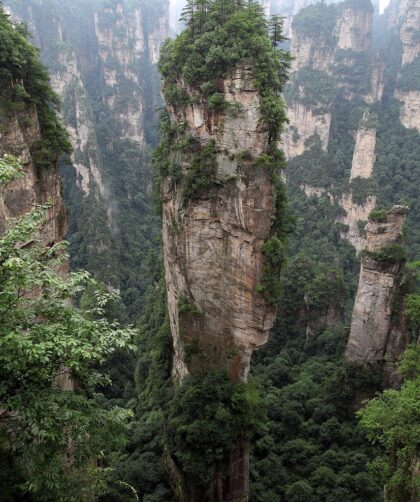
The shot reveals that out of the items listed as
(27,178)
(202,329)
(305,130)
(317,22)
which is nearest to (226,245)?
(202,329)

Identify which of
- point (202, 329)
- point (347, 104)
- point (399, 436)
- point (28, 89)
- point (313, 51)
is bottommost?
point (202, 329)

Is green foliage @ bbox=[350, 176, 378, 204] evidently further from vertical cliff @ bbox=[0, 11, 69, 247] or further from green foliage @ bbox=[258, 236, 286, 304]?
vertical cliff @ bbox=[0, 11, 69, 247]

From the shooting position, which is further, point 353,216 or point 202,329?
point 353,216

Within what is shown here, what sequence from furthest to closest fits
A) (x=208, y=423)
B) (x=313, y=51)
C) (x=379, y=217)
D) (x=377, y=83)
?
1. (x=313, y=51)
2. (x=377, y=83)
3. (x=379, y=217)
4. (x=208, y=423)

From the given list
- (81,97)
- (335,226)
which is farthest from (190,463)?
(81,97)

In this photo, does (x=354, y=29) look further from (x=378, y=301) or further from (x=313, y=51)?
(x=378, y=301)

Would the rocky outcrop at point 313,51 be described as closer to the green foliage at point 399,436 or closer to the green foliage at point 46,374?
the green foliage at point 399,436

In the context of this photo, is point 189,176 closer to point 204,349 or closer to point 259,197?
point 259,197

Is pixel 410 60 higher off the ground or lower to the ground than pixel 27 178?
higher
